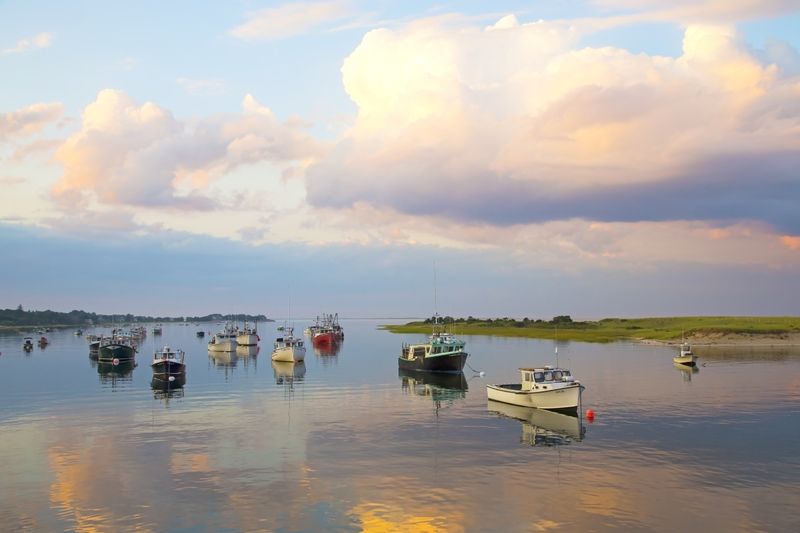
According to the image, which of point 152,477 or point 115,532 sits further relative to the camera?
point 152,477

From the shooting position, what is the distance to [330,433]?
52844mm

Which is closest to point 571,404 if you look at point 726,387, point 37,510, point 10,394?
point 726,387

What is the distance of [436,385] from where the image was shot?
8962 centimetres

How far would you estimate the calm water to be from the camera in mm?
31734

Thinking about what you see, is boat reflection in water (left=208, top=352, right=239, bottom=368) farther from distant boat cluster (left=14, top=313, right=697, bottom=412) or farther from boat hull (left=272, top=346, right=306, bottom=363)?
boat hull (left=272, top=346, right=306, bottom=363)

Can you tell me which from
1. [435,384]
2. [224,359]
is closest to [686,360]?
[435,384]

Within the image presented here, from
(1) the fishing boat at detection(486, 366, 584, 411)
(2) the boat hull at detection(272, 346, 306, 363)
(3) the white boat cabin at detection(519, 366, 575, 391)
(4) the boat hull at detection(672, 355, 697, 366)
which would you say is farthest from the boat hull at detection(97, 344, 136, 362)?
(4) the boat hull at detection(672, 355, 697, 366)

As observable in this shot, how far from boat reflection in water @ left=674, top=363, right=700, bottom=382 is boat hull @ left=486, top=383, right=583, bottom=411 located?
36490 millimetres

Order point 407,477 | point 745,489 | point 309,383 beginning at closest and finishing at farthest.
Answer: point 745,489 → point 407,477 → point 309,383

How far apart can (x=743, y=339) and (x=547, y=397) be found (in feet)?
399

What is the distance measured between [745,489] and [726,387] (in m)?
48.8

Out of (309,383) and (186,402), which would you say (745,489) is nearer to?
(186,402)

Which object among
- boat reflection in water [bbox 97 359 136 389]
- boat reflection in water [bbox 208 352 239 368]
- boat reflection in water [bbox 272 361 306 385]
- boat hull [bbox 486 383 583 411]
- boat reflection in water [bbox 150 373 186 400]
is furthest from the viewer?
boat reflection in water [bbox 208 352 239 368]

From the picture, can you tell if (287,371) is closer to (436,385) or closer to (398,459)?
(436,385)
